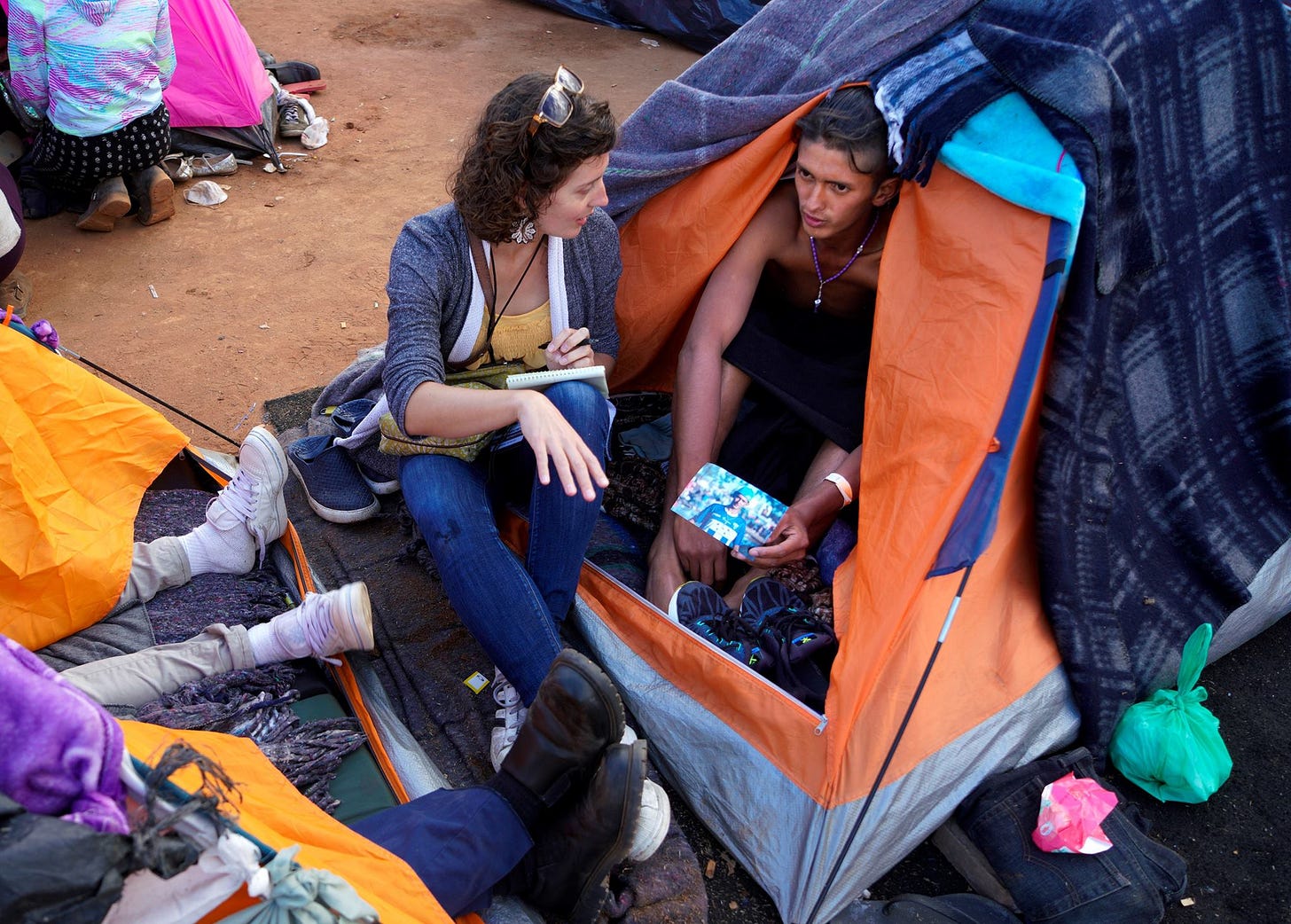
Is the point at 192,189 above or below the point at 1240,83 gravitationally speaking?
below

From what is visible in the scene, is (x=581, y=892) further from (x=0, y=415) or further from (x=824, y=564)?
(x=0, y=415)

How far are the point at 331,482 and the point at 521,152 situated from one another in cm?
100

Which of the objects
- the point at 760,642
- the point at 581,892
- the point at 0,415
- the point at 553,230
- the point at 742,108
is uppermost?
the point at 742,108

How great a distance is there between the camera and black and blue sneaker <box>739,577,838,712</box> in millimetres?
1804

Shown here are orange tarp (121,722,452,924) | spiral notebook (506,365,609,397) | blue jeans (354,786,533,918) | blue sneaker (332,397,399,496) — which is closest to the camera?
orange tarp (121,722,452,924)

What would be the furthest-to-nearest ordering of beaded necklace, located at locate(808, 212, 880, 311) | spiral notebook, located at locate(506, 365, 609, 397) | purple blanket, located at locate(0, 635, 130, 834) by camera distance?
beaded necklace, located at locate(808, 212, 880, 311) < spiral notebook, located at locate(506, 365, 609, 397) < purple blanket, located at locate(0, 635, 130, 834)

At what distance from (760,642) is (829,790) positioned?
339 mm

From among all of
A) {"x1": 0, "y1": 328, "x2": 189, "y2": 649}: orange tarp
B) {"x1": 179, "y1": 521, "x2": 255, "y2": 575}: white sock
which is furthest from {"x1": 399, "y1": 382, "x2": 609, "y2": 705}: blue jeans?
{"x1": 0, "y1": 328, "x2": 189, "y2": 649}: orange tarp

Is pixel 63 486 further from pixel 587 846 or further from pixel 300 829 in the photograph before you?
pixel 587 846

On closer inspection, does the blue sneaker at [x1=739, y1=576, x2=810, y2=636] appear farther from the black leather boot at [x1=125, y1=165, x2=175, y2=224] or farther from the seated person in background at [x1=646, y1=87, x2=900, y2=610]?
the black leather boot at [x1=125, y1=165, x2=175, y2=224]

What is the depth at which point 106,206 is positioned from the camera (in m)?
3.59

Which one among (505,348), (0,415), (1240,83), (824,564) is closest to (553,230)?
(505,348)

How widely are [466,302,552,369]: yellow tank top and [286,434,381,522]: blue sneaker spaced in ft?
1.76

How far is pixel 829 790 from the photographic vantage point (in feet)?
5.23
